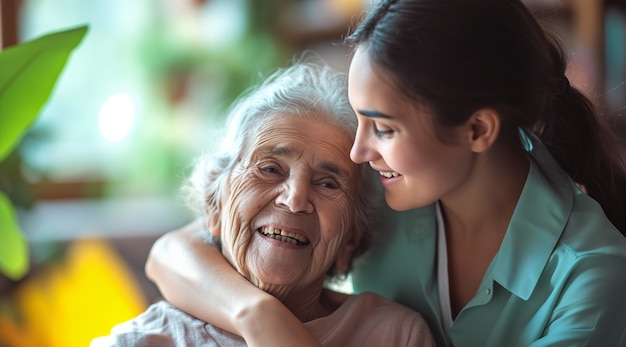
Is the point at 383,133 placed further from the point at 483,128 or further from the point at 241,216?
the point at 241,216

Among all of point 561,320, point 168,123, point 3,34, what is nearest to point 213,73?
point 168,123

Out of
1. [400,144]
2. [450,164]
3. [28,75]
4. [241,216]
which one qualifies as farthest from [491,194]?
[28,75]

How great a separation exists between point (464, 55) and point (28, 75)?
40.8 inches

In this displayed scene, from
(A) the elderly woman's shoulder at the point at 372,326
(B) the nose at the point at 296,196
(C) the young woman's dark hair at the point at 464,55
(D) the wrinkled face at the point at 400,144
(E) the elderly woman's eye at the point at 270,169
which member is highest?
(C) the young woman's dark hair at the point at 464,55

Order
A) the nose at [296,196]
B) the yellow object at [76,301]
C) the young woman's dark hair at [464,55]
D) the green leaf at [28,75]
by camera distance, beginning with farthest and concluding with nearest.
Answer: the yellow object at [76,301] < the green leaf at [28,75] < the nose at [296,196] < the young woman's dark hair at [464,55]

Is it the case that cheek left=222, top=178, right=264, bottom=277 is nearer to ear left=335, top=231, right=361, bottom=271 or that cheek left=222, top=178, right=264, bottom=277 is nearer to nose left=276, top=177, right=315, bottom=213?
nose left=276, top=177, right=315, bottom=213

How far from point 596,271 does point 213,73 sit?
3.09m

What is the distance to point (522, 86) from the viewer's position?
4.66ft

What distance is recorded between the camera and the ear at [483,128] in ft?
4.61

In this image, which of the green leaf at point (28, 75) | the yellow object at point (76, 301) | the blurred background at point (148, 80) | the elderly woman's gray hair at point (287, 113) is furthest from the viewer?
the blurred background at point (148, 80)

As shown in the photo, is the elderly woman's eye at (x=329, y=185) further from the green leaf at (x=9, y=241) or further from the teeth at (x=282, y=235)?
the green leaf at (x=9, y=241)

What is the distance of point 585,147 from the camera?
166 centimetres

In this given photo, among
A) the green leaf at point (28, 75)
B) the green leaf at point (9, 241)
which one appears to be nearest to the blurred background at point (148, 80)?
the green leaf at point (9, 241)

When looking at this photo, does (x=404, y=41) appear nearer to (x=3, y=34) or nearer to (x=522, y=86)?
(x=522, y=86)
